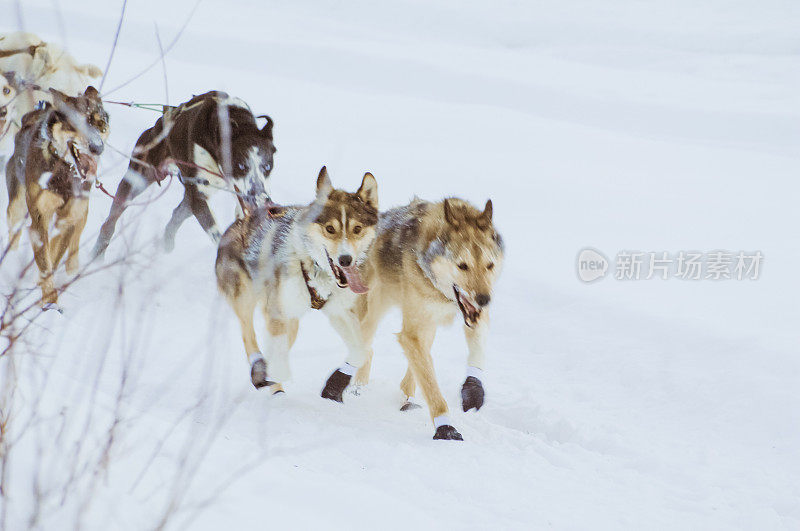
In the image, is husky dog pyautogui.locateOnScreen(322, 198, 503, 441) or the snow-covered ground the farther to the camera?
husky dog pyautogui.locateOnScreen(322, 198, 503, 441)

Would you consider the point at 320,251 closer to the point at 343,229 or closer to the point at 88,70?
the point at 343,229

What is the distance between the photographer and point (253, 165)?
5.04m

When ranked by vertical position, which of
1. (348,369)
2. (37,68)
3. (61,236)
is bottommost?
(348,369)

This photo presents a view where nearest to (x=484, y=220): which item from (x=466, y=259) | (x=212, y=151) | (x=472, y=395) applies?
(x=466, y=259)

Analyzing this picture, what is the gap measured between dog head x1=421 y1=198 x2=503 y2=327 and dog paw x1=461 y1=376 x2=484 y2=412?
0.90ft

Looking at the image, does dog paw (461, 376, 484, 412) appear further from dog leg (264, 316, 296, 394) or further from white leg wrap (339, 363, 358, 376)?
dog leg (264, 316, 296, 394)

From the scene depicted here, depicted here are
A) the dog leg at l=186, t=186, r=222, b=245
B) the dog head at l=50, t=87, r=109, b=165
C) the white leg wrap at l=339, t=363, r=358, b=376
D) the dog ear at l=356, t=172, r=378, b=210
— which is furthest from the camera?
the dog leg at l=186, t=186, r=222, b=245

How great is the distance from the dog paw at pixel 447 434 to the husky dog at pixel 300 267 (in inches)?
24.1

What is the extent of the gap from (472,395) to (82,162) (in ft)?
8.81

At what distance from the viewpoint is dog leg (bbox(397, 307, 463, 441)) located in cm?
418

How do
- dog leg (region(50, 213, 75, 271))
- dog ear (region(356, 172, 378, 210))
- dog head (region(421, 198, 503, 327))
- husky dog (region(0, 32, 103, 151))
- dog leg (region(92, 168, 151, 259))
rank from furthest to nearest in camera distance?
husky dog (region(0, 32, 103, 151)) → dog leg (region(92, 168, 151, 259)) → dog leg (region(50, 213, 75, 271)) → dog ear (region(356, 172, 378, 210)) → dog head (region(421, 198, 503, 327))

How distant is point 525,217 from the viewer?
7.89m

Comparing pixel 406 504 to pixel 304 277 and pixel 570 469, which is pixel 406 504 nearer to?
pixel 570 469

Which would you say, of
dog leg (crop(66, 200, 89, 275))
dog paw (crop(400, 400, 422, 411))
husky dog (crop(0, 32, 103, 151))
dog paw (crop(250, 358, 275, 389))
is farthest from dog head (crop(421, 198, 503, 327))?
husky dog (crop(0, 32, 103, 151))
